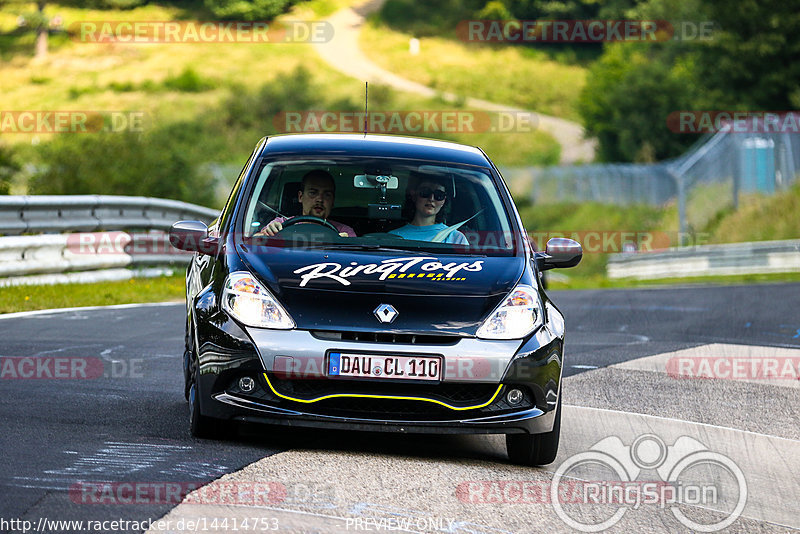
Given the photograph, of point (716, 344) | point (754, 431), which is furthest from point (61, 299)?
point (754, 431)

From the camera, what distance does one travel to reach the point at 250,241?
672 centimetres

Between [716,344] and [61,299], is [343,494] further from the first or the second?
[61,299]

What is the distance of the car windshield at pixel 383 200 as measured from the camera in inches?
278

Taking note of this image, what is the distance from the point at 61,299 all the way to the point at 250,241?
7.97 m

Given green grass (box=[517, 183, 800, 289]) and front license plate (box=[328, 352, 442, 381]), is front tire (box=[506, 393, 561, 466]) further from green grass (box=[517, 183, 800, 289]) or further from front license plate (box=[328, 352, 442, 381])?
green grass (box=[517, 183, 800, 289])

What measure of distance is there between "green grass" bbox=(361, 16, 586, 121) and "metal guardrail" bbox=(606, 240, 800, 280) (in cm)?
5157

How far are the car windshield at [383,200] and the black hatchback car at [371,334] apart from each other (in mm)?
77

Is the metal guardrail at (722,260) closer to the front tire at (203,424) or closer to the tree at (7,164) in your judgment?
the tree at (7,164)

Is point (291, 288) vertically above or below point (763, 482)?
above

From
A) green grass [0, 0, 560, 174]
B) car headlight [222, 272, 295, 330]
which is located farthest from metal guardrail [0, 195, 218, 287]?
green grass [0, 0, 560, 174]

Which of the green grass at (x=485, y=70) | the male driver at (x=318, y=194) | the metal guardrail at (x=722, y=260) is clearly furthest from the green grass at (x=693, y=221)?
the green grass at (x=485, y=70)

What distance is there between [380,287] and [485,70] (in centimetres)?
8652

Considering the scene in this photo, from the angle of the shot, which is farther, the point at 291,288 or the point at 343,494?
the point at 291,288

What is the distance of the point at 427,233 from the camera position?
7148 mm
